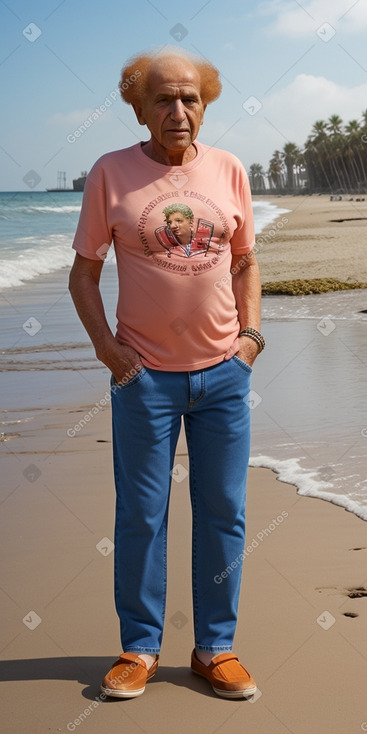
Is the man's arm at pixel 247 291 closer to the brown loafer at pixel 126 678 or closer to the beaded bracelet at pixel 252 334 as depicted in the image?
the beaded bracelet at pixel 252 334

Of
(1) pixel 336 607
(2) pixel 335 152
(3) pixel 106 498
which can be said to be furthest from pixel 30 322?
(2) pixel 335 152

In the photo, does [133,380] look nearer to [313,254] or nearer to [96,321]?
[96,321]

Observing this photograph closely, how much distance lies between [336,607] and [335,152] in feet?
391

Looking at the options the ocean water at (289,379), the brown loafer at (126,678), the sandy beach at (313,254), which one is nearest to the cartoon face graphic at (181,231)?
the brown loafer at (126,678)

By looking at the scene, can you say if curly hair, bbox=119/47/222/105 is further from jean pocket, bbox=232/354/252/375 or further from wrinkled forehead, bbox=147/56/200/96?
jean pocket, bbox=232/354/252/375

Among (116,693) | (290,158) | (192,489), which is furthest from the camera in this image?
(290,158)

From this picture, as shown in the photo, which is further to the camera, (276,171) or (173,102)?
(276,171)

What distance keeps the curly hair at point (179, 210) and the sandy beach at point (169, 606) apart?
1451 millimetres

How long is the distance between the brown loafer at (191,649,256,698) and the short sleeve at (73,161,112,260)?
4.32 ft

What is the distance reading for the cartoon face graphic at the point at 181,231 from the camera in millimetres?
2561

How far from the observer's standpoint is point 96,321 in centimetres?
269

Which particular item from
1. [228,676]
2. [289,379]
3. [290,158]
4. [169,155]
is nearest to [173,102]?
[169,155]

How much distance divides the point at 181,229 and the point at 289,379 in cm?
448

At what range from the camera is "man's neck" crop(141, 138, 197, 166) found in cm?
265
